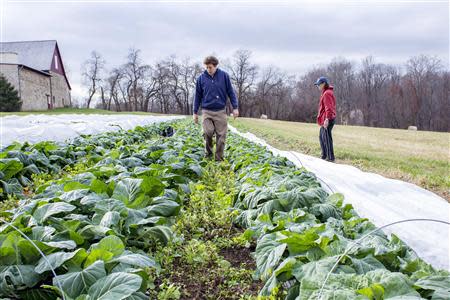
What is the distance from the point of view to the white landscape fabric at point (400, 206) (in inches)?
112

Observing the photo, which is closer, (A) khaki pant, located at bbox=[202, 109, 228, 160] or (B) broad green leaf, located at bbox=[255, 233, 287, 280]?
(B) broad green leaf, located at bbox=[255, 233, 287, 280]

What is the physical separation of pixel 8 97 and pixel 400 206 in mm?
34820

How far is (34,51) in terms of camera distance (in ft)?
133

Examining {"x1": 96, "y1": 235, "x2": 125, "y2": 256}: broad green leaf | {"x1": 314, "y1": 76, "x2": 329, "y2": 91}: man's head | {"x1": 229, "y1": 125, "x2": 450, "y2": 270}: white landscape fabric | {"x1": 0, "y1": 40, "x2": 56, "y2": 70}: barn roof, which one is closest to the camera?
{"x1": 96, "y1": 235, "x2": 125, "y2": 256}: broad green leaf

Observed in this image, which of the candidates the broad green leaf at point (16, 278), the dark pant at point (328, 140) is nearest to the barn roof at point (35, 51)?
the dark pant at point (328, 140)

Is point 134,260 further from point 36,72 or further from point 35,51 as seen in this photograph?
point 35,51

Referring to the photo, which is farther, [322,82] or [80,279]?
[322,82]

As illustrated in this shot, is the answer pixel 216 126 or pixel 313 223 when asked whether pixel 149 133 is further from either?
pixel 313 223

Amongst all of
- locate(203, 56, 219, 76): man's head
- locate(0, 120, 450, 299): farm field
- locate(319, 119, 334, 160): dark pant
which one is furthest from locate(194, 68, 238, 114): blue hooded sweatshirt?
locate(0, 120, 450, 299): farm field

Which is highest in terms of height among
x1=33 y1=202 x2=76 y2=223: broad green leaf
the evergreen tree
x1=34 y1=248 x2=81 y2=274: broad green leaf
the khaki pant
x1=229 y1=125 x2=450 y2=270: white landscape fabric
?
the evergreen tree

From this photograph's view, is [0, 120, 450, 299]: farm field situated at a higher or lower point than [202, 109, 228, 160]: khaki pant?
Answer: lower

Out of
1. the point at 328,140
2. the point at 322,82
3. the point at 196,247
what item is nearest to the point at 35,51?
the point at 322,82

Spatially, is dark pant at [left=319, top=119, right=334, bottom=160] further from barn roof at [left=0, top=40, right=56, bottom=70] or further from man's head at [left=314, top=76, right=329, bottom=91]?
barn roof at [left=0, top=40, right=56, bottom=70]

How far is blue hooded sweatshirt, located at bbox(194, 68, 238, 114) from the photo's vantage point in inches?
259
